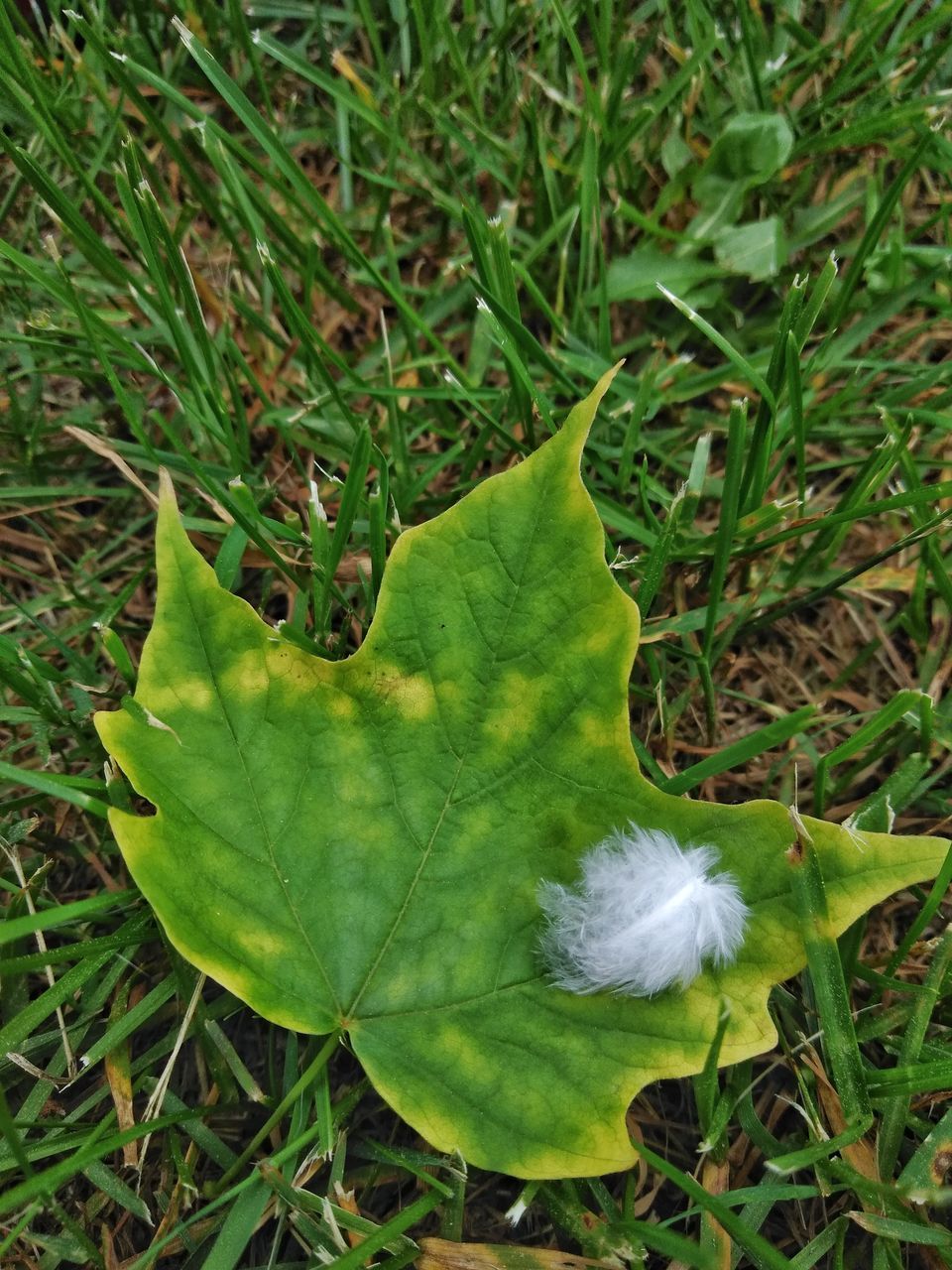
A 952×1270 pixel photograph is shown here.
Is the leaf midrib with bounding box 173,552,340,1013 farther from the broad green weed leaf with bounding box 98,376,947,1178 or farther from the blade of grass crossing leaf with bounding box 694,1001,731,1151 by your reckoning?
the blade of grass crossing leaf with bounding box 694,1001,731,1151

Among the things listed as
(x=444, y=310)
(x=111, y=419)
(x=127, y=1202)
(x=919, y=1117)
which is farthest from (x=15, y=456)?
(x=919, y=1117)

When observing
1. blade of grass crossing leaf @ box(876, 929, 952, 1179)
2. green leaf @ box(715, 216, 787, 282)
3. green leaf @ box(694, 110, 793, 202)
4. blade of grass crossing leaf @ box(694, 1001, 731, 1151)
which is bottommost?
blade of grass crossing leaf @ box(876, 929, 952, 1179)

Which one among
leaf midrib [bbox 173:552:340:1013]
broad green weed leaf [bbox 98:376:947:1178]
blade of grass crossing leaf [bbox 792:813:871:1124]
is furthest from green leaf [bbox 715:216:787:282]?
leaf midrib [bbox 173:552:340:1013]

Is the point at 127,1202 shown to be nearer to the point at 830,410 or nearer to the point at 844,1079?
the point at 844,1079

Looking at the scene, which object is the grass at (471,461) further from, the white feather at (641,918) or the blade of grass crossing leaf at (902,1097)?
the white feather at (641,918)

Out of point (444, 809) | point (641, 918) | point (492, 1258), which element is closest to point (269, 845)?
point (444, 809)

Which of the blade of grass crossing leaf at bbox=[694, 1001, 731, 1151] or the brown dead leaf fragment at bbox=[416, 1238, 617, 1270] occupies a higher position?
the blade of grass crossing leaf at bbox=[694, 1001, 731, 1151]

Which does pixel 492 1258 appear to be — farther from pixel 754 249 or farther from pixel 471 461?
pixel 754 249
